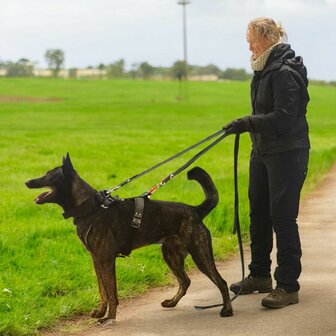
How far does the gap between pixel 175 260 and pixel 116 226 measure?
707mm

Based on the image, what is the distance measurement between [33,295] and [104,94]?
3290 inches

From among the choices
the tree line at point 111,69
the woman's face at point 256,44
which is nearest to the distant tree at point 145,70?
the tree line at point 111,69

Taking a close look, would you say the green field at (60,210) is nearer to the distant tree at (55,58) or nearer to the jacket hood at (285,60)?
the jacket hood at (285,60)

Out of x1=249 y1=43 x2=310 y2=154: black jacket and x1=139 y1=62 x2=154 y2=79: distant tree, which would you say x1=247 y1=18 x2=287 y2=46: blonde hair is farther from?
x1=139 y1=62 x2=154 y2=79: distant tree

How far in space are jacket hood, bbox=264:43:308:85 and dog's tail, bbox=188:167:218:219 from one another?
0.97m

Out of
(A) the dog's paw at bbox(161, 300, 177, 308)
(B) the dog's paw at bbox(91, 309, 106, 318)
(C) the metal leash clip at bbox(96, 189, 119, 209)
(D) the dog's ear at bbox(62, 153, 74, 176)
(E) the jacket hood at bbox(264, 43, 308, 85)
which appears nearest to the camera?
(D) the dog's ear at bbox(62, 153, 74, 176)

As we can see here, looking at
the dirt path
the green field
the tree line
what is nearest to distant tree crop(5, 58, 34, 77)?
the tree line

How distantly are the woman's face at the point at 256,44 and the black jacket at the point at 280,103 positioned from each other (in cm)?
9

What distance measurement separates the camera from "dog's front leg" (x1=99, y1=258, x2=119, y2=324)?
601 cm

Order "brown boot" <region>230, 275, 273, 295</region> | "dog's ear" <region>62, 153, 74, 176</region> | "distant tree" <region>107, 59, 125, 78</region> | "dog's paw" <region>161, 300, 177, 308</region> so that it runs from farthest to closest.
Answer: "distant tree" <region>107, 59, 125, 78</region> < "brown boot" <region>230, 275, 273, 295</region> < "dog's paw" <region>161, 300, 177, 308</region> < "dog's ear" <region>62, 153, 74, 176</region>

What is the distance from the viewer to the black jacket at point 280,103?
6.34 m

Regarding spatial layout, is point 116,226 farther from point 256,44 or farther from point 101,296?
point 256,44

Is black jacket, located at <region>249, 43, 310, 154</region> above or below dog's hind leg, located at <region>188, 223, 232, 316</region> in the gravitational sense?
above

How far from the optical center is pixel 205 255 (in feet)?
20.8
